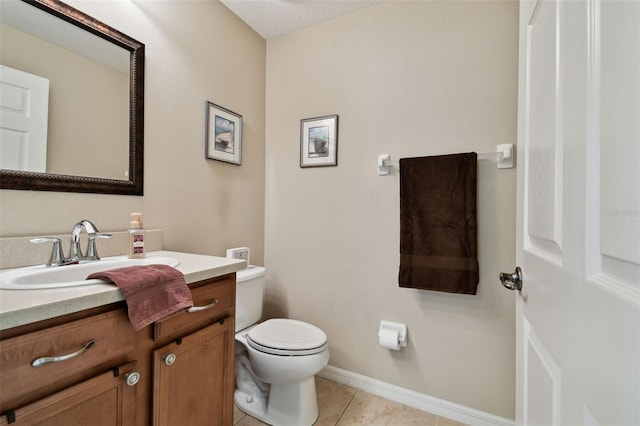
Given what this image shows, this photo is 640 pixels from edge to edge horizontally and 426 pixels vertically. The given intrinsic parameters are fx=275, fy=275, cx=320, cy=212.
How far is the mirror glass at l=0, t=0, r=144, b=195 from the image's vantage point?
3.17 feet

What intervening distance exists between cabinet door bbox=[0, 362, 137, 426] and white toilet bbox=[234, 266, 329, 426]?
0.67m

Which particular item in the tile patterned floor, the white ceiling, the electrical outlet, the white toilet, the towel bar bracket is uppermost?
the white ceiling

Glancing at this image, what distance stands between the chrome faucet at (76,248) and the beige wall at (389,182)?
1.15 m

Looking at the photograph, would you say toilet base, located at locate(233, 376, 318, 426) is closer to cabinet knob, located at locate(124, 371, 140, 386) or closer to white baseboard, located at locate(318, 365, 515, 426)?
white baseboard, located at locate(318, 365, 515, 426)

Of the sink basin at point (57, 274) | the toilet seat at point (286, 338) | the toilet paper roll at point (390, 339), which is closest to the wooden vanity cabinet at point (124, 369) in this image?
the sink basin at point (57, 274)

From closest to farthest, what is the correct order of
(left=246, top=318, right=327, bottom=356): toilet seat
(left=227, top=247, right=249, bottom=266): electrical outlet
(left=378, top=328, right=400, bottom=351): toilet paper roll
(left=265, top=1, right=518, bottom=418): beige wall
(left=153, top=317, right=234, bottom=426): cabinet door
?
1. (left=153, top=317, right=234, bottom=426): cabinet door
2. (left=246, top=318, right=327, bottom=356): toilet seat
3. (left=265, top=1, right=518, bottom=418): beige wall
4. (left=378, top=328, right=400, bottom=351): toilet paper roll
5. (left=227, top=247, right=249, bottom=266): electrical outlet

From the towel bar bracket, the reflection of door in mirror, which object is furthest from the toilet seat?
the towel bar bracket

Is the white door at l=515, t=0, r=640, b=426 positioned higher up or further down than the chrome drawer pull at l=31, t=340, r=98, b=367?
higher up

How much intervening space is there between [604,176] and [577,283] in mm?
180

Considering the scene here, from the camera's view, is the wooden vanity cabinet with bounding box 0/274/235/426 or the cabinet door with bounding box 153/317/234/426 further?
the cabinet door with bounding box 153/317/234/426

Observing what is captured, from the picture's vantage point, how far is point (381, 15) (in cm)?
174

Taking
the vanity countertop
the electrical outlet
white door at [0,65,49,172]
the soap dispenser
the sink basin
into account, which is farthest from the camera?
the electrical outlet

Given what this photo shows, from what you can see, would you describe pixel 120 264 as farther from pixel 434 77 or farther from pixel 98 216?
pixel 434 77

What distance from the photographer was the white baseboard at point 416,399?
1454mm
